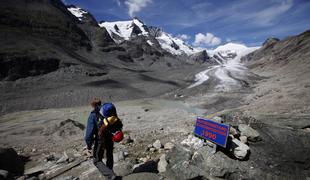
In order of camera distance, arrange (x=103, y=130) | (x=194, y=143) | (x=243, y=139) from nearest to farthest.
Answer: (x=103, y=130), (x=243, y=139), (x=194, y=143)

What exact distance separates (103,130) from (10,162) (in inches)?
200

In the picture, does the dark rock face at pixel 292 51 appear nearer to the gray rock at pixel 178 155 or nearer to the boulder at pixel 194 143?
the boulder at pixel 194 143

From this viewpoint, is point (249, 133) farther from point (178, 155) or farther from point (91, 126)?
point (91, 126)

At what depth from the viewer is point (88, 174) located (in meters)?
5.33

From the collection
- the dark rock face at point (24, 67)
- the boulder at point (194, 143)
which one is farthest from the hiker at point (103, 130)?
the dark rock face at point (24, 67)

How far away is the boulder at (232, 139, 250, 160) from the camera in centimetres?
453

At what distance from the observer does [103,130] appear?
13.7 ft

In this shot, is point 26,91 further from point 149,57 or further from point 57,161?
point 149,57

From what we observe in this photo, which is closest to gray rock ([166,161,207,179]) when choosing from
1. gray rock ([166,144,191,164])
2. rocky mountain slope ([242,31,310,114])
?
gray rock ([166,144,191,164])

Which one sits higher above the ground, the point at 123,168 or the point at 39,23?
the point at 39,23

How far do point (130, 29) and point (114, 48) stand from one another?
128115 millimetres

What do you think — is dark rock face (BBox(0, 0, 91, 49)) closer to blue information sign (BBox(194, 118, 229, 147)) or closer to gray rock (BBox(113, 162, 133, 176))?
gray rock (BBox(113, 162, 133, 176))

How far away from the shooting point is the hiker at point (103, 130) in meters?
4.03

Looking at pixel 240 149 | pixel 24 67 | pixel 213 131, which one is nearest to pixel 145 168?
pixel 213 131
